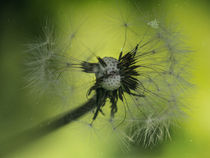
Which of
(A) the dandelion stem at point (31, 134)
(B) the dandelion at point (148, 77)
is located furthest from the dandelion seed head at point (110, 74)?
(A) the dandelion stem at point (31, 134)

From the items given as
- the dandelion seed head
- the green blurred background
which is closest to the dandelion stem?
the green blurred background

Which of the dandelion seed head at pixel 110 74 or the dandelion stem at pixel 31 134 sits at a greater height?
the dandelion seed head at pixel 110 74

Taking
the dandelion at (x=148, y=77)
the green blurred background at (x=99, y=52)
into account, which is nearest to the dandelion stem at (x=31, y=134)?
the green blurred background at (x=99, y=52)

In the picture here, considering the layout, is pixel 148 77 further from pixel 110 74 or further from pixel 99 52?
pixel 99 52

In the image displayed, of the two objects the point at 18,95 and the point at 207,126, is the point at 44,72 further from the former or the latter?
the point at 207,126

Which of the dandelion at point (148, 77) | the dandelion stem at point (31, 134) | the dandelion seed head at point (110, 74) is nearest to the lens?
the dandelion seed head at point (110, 74)

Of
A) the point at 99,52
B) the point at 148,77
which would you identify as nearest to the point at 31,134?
the point at 99,52

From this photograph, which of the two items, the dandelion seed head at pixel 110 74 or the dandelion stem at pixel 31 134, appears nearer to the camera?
the dandelion seed head at pixel 110 74

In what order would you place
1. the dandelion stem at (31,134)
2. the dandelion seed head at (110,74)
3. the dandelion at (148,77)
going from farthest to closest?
the dandelion stem at (31,134) → the dandelion at (148,77) → the dandelion seed head at (110,74)

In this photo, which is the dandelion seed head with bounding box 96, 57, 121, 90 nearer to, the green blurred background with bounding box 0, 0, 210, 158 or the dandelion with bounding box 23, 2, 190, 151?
the dandelion with bounding box 23, 2, 190, 151

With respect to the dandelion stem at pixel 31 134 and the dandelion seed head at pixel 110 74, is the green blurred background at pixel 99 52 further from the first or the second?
the dandelion seed head at pixel 110 74
